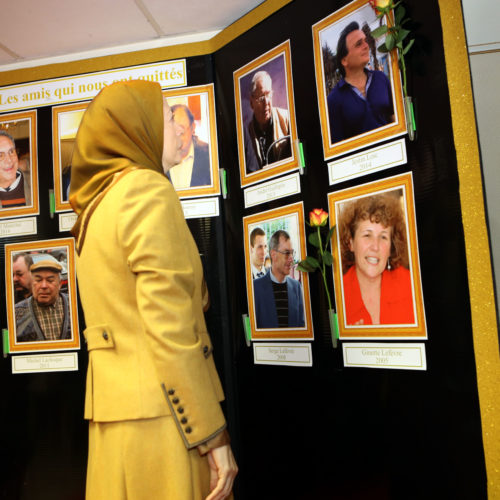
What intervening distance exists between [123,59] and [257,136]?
948 mm

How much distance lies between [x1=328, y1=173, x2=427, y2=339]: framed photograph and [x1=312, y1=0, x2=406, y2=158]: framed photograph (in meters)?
0.21

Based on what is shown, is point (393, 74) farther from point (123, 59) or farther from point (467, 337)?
point (123, 59)

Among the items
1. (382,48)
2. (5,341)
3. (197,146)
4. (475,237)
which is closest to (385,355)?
(475,237)

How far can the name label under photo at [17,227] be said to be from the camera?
286 centimetres

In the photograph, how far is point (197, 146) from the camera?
8.86ft

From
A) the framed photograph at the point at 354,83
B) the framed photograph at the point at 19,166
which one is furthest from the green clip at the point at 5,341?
the framed photograph at the point at 354,83

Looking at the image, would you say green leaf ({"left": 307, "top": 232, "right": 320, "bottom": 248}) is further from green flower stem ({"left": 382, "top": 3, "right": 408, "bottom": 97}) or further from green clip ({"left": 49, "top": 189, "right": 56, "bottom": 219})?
green clip ({"left": 49, "top": 189, "right": 56, "bottom": 219})

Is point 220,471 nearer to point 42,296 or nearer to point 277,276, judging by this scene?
point 277,276

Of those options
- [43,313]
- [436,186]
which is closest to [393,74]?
[436,186]

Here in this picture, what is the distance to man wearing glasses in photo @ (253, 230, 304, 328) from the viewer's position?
227 cm

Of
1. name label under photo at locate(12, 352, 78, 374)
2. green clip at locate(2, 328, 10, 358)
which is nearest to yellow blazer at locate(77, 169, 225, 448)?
name label under photo at locate(12, 352, 78, 374)

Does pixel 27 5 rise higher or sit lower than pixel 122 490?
higher

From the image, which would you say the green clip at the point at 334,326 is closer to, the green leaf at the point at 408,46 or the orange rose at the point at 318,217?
the orange rose at the point at 318,217

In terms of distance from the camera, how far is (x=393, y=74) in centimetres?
188
